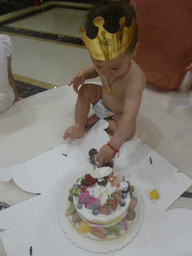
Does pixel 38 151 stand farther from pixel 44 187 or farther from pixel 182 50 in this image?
pixel 182 50

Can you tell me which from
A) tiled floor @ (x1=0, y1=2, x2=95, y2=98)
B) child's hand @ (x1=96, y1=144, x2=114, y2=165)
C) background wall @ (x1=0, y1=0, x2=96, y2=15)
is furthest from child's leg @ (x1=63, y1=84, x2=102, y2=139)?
background wall @ (x1=0, y1=0, x2=96, y2=15)

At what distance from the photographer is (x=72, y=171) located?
2.31ft

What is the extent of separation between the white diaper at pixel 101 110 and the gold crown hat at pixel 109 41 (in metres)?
0.25

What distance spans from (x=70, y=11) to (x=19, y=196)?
7.76 feet

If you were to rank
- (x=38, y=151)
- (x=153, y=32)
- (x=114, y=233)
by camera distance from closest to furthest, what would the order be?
(x=114, y=233)
(x=38, y=151)
(x=153, y=32)

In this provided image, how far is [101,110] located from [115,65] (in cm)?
24

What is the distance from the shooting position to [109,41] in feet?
1.82

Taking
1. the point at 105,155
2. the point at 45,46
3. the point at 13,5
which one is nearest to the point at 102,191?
the point at 105,155

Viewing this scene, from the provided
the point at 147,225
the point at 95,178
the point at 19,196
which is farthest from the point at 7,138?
the point at 147,225

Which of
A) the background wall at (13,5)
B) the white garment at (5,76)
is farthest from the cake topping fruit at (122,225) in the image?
the background wall at (13,5)

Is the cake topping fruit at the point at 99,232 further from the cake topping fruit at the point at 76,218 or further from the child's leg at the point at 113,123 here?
the child's leg at the point at 113,123

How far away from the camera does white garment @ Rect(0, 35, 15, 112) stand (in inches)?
33.1

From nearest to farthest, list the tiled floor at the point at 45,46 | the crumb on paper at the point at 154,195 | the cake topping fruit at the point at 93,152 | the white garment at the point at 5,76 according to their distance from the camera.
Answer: the crumb on paper at the point at 154,195
the cake topping fruit at the point at 93,152
the white garment at the point at 5,76
the tiled floor at the point at 45,46

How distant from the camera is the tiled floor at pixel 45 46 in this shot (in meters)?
1.48
